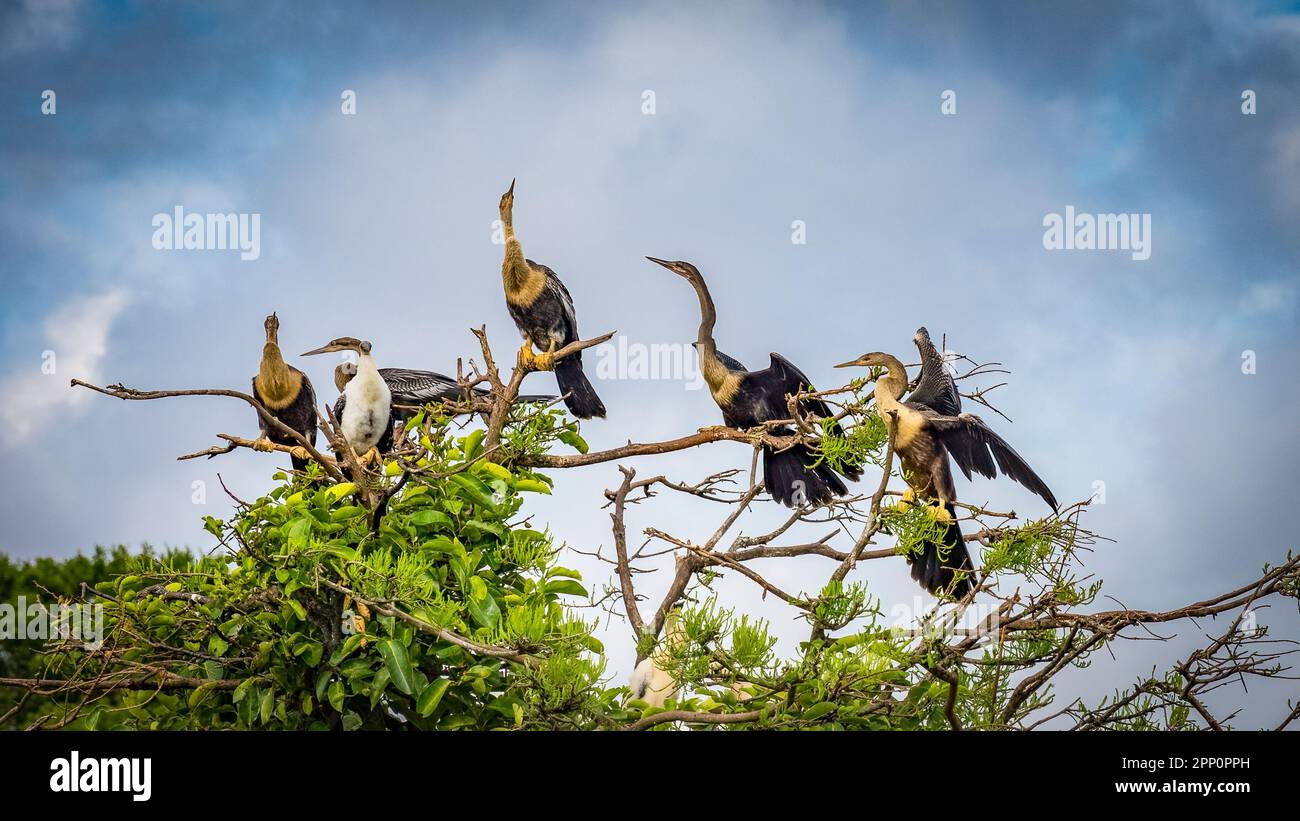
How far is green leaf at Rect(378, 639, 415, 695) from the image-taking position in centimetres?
335

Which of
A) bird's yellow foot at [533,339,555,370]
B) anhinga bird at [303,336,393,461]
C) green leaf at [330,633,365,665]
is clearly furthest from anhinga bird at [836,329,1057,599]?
anhinga bird at [303,336,393,461]

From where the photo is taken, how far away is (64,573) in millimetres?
13203

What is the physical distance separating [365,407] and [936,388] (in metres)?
2.70

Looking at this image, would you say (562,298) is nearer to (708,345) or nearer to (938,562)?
(708,345)

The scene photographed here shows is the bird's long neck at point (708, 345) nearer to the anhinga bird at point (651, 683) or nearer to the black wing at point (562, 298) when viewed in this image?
the black wing at point (562, 298)

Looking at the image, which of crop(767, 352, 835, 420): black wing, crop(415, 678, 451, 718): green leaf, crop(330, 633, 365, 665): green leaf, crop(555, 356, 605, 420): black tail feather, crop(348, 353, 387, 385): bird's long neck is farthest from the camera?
crop(555, 356, 605, 420): black tail feather

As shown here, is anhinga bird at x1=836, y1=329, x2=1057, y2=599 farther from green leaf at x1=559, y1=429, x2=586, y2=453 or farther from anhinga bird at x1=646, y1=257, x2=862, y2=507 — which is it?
green leaf at x1=559, y1=429, x2=586, y2=453

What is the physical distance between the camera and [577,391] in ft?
21.4

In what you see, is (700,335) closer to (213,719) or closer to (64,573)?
(213,719)

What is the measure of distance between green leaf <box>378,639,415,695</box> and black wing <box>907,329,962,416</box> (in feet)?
8.75
